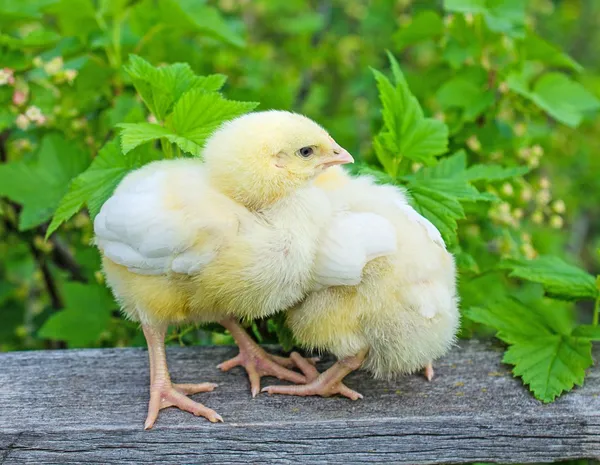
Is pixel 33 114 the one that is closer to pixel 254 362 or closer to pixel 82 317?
pixel 82 317

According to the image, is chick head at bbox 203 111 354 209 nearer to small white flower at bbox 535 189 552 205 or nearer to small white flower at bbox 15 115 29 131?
small white flower at bbox 15 115 29 131

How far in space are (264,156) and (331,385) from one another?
1.96 feet

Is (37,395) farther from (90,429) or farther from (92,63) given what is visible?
(92,63)

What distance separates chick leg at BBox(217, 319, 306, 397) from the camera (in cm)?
178

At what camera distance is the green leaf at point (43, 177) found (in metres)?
1.99

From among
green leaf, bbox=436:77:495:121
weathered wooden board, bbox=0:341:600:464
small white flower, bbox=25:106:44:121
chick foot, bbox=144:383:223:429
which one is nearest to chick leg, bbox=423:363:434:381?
weathered wooden board, bbox=0:341:600:464

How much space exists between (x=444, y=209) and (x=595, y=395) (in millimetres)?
579

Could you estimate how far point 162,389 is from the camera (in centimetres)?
165

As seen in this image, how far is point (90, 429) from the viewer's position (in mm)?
1539

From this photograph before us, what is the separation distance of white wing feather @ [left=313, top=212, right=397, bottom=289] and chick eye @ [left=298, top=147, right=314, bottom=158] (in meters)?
0.15

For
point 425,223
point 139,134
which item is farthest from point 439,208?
point 139,134

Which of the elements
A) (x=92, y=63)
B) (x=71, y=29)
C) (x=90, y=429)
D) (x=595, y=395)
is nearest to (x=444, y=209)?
(x=595, y=395)

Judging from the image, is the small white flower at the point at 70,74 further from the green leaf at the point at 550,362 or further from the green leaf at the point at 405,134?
the green leaf at the point at 550,362

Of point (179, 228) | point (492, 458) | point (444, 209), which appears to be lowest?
point (492, 458)
